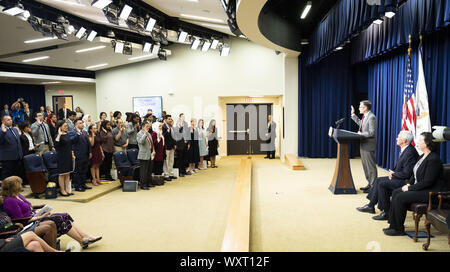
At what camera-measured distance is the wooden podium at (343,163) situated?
5.36 meters

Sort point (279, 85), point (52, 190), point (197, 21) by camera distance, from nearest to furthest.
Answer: point (52, 190) < point (197, 21) < point (279, 85)

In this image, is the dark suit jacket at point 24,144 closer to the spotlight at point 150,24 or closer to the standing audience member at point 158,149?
the standing audience member at point 158,149

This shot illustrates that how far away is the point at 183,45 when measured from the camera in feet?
37.8

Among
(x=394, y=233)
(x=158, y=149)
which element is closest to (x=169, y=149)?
(x=158, y=149)

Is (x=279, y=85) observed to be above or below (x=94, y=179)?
above

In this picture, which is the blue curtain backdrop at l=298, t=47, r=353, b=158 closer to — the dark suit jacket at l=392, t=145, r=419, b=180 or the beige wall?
the dark suit jacket at l=392, t=145, r=419, b=180

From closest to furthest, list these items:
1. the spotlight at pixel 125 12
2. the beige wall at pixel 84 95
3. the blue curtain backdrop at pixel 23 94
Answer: the spotlight at pixel 125 12, the blue curtain backdrop at pixel 23 94, the beige wall at pixel 84 95

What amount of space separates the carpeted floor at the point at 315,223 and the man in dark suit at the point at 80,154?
130 inches

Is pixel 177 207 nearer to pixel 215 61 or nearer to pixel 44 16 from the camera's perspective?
pixel 44 16

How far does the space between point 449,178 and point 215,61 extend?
868cm

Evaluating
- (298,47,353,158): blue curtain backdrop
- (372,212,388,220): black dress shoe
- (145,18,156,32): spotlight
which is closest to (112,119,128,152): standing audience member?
(145,18,156,32): spotlight

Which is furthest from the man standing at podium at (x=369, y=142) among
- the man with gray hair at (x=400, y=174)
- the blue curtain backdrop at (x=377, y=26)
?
the blue curtain backdrop at (x=377, y=26)

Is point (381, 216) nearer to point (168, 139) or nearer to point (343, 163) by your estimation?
point (343, 163)

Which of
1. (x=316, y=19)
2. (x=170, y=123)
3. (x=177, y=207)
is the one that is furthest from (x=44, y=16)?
(x=316, y=19)
